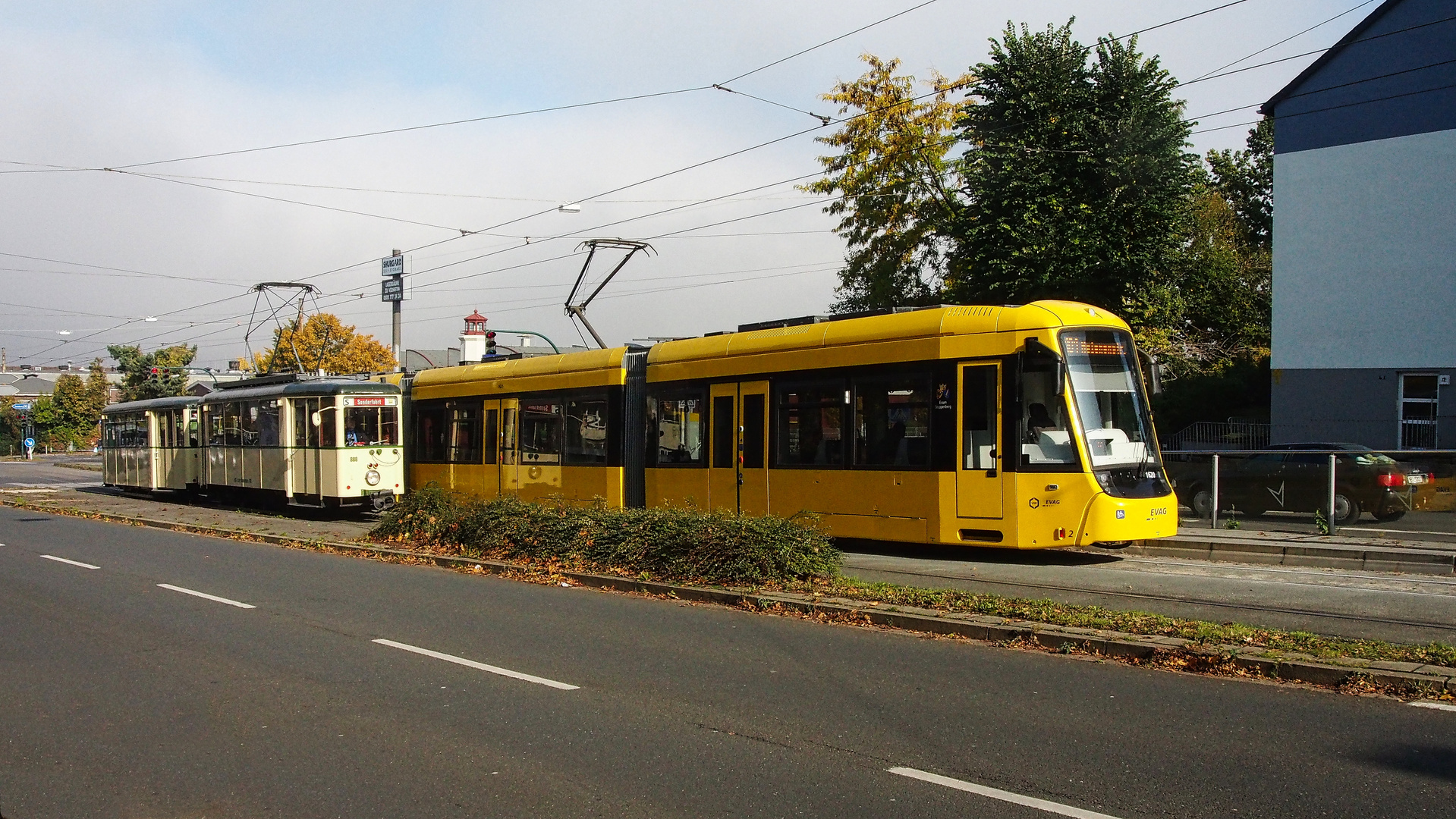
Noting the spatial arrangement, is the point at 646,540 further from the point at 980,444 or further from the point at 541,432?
the point at 541,432

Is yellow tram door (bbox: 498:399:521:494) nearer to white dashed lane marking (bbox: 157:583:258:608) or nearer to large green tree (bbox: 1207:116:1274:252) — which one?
white dashed lane marking (bbox: 157:583:258:608)

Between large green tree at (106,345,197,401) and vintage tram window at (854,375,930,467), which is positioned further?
large green tree at (106,345,197,401)

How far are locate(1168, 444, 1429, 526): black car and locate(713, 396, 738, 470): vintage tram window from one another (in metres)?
7.20

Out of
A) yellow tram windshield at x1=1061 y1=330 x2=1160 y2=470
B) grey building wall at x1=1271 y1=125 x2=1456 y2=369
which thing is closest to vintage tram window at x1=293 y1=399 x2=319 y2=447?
yellow tram windshield at x1=1061 y1=330 x2=1160 y2=470

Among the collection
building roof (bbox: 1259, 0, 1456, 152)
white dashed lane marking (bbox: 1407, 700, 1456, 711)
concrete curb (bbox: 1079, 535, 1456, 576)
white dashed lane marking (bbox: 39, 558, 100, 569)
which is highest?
building roof (bbox: 1259, 0, 1456, 152)

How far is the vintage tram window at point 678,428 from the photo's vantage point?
1745 centimetres

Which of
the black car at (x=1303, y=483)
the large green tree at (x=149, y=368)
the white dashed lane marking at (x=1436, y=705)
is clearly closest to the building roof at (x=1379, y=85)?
the black car at (x=1303, y=483)

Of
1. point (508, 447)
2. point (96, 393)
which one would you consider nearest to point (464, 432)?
point (508, 447)

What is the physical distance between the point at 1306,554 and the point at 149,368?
70.7 m

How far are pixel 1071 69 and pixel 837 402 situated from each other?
53.8 feet

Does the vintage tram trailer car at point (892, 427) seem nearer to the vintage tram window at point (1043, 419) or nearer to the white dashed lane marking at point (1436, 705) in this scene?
the vintage tram window at point (1043, 419)

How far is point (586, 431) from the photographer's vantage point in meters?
19.5

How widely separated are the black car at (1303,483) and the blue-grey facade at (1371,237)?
1006cm

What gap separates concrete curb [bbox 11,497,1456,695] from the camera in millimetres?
7125
